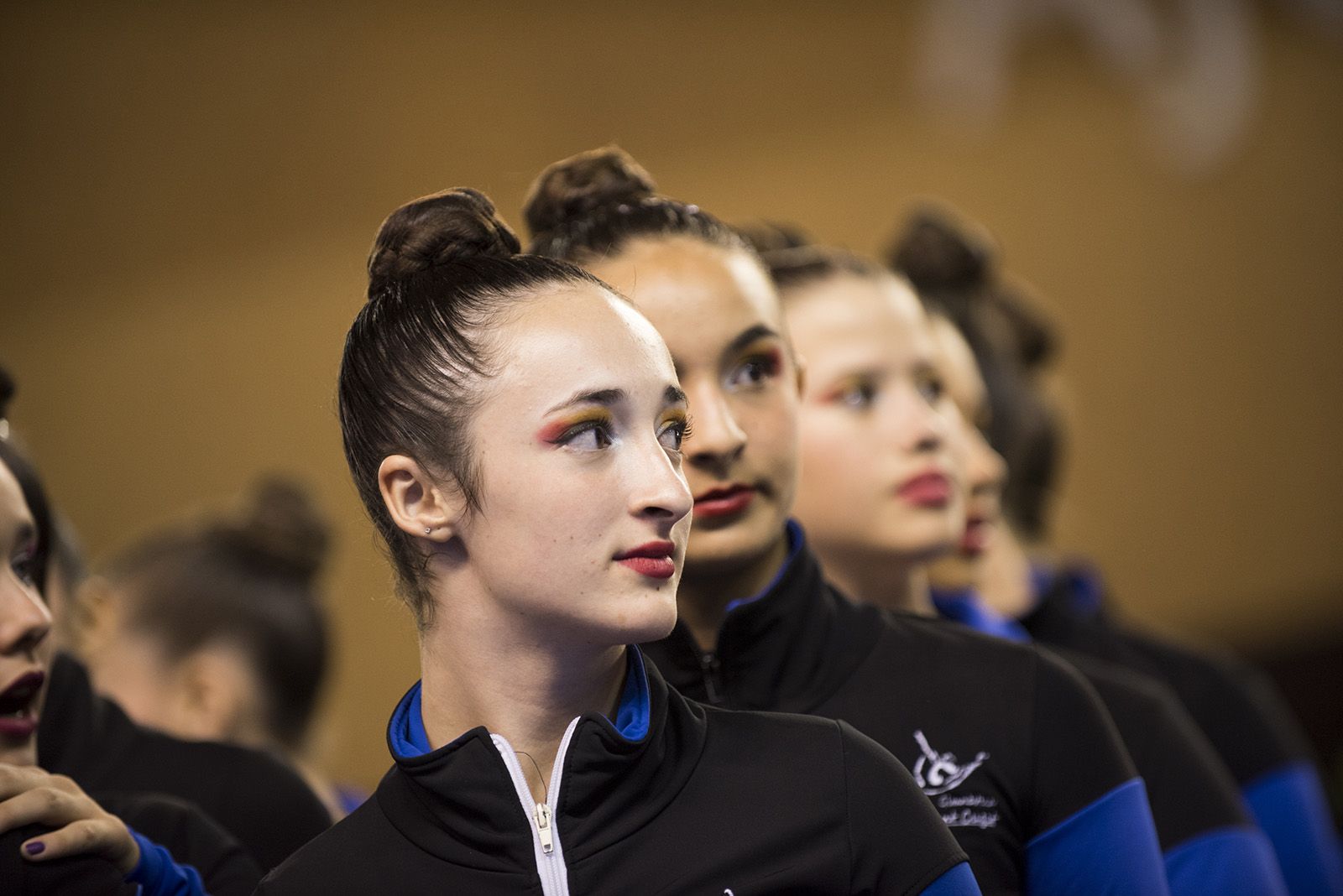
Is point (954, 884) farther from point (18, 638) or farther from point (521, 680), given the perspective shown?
point (18, 638)

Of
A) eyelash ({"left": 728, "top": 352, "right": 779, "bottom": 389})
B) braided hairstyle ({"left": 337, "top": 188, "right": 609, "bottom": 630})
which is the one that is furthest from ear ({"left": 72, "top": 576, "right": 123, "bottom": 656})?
eyelash ({"left": 728, "top": 352, "right": 779, "bottom": 389})

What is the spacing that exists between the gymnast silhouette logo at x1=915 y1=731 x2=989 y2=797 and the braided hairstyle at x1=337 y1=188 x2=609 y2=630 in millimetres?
465

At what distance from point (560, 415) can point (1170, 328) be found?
431cm

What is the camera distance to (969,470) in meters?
2.11

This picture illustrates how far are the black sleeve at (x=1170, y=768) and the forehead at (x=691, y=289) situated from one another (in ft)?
1.86

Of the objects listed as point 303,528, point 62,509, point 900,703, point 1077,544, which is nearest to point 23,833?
point 900,703

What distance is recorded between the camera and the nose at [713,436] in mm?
1385

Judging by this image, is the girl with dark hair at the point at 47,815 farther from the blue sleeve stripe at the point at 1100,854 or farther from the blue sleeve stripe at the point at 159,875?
the blue sleeve stripe at the point at 1100,854

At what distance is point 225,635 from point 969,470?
1.05 metres

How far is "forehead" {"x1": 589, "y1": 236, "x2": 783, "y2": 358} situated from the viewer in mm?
1430

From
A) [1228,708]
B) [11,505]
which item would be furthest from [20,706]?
[1228,708]

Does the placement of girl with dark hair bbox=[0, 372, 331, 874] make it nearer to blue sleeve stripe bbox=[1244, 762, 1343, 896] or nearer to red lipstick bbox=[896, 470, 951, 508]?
red lipstick bbox=[896, 470, 951, 508]

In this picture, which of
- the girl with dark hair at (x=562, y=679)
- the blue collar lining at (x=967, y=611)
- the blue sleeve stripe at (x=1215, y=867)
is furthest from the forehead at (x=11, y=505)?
the blue sleeve stripe at (x=1215, y=867)

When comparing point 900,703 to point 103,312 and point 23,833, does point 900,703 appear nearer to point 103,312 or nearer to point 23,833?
point 23,833
